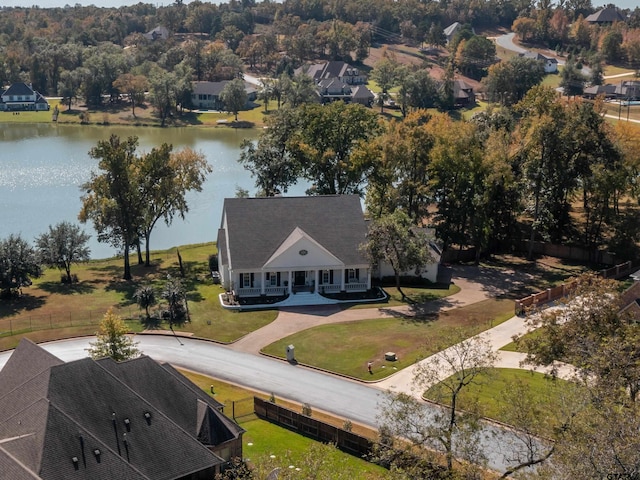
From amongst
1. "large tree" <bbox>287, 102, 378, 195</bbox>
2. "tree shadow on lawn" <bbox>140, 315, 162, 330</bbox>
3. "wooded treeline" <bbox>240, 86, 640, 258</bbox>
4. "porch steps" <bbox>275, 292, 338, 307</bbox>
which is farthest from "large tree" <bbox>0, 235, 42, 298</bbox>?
"large tree" <bbox>287, 102, 378, 195</bbox>

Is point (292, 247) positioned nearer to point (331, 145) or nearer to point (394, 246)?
point (394, 246)

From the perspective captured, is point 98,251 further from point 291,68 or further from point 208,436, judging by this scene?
point 291,68

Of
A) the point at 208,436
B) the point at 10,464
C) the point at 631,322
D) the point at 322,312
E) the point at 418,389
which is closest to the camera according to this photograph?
the point at 10,464

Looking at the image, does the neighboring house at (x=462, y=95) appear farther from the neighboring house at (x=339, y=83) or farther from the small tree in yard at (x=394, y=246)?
the small tree in yard at (x=394, y=246)

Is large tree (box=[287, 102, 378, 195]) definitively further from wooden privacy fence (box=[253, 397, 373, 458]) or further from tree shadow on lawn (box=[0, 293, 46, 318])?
wooden privacy fence (box=[253, 397, 373, 458])

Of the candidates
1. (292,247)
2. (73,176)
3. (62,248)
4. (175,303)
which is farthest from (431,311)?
(73,176)

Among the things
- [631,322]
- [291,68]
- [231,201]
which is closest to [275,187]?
[231,201]
